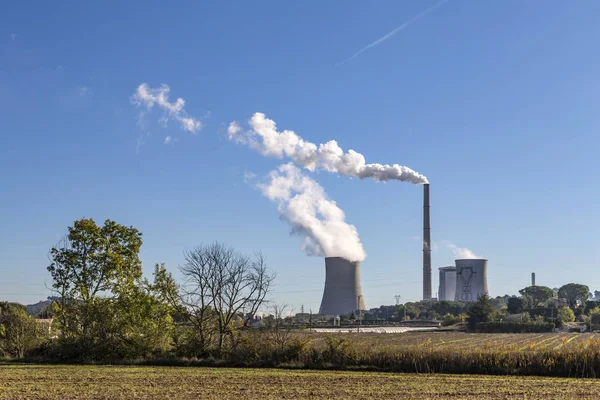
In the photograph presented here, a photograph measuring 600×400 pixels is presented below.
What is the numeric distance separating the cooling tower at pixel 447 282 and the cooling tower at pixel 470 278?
56.7 ft

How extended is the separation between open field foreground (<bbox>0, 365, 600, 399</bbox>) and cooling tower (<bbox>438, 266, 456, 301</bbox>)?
5191 inches

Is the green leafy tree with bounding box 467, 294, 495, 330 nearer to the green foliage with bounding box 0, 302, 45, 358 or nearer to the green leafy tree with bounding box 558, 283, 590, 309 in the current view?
the green foliage with bounding box 0, 302, 45, 358

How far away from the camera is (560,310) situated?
357 feet

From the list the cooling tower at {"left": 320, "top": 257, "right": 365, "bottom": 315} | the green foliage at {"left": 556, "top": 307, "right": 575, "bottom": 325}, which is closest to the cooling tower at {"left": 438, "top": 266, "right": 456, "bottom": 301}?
the green foliage at {"left": 556, "top": 307, "right": 575, "bottom": 325}

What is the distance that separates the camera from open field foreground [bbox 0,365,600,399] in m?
17.2

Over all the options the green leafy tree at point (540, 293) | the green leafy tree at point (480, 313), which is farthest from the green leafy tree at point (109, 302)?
the green leafy tree at point (540, 293)

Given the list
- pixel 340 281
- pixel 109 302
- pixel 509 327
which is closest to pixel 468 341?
pixel 340 281

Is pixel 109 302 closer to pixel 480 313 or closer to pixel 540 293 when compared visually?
pixel 480 313

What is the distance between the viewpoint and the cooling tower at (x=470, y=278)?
4648 inches

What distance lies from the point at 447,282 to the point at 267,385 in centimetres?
13959

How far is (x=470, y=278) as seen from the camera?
127 meters

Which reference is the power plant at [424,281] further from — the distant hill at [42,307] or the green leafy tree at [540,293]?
the distant hill at [42,307]

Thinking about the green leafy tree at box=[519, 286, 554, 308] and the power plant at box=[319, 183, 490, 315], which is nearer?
the power plant at box=[319, 183, 490, 315]

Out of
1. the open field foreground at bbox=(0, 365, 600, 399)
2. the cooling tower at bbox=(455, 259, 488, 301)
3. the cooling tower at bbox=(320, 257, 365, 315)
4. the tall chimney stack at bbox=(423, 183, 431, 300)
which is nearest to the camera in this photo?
the open field foreground at bbox=(0, 365, 600, 399)
